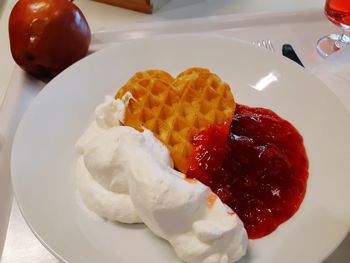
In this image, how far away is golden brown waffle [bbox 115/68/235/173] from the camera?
1070 mm

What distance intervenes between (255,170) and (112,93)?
522 mm

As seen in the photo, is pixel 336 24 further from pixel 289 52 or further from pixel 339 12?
pixel 289 52

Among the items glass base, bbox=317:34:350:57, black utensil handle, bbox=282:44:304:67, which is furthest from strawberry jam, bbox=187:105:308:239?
glass base, bbox=317:34:350:57

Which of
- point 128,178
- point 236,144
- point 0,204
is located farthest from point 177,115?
point 0,204

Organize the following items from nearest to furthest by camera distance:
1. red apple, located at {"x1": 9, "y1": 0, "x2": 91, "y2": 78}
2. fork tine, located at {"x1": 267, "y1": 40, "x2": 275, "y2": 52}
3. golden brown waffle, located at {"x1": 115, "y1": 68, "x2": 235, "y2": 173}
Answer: golden brown waffle, located at {"x1": 115, "y1": 68, "x2": 235, "y2": 173} < red apple, located at {"x1": 9, "y1": 0, "x2": 91, "y2": 78} < fork tine, located at {"x1": 267, "y1": 40, "x2": 275, "y2": 52}

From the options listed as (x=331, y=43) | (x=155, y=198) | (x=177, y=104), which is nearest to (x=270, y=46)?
(x=331, y=43)

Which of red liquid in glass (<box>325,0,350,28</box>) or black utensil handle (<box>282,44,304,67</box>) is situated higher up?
red liquid in glass (<box>325,0,350,28</box>)

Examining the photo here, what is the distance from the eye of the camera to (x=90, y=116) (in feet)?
3.94

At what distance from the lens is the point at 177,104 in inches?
45.3

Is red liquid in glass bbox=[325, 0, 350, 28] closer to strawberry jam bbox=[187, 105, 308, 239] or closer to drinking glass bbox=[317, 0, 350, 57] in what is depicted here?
drinking glass bbox=[317, 0, 350, 57]

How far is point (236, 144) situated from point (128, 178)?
0.30m

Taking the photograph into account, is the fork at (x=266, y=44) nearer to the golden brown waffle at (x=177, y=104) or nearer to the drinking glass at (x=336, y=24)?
the drinking glass at (x=336, y=24)

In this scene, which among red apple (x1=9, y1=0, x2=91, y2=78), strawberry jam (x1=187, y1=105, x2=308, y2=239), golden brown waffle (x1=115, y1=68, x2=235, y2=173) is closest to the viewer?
strawberry jam (x1=187, y1=105, x2=308, y2=239)

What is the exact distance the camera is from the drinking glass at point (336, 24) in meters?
1.46
